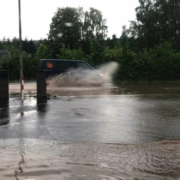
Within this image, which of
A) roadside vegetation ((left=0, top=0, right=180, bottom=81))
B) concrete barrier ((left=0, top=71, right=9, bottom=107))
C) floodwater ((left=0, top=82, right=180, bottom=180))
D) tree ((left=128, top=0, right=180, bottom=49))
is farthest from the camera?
tree ((left=128, top=0, right=180, bottom=49))

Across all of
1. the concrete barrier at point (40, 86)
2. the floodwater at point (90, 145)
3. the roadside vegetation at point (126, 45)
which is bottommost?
the floodwater at point (90, 145)

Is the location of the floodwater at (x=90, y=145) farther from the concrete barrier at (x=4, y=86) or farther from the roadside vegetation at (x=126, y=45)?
the roadside vegetation at (x=126, y=45)

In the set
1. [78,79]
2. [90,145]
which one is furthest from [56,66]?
[90,145]

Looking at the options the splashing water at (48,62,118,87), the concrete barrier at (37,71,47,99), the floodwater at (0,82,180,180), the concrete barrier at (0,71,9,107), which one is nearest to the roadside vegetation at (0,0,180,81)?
the splashing water at (48,62,118,87)

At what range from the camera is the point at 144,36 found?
2205 inches

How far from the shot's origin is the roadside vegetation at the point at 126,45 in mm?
33938

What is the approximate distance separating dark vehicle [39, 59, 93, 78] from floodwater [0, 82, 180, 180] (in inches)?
546

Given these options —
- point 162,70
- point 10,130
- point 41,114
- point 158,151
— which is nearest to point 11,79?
point 162,70

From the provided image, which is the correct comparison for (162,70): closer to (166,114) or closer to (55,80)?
(55,80)

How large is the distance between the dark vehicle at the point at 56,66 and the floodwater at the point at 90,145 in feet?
45.5

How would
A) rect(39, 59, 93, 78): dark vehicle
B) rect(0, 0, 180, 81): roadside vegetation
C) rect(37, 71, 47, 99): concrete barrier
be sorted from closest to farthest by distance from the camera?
rect(37, 71, 47, 99): concrete barrier < rect(39, 59, 93, 78): dark vehicle < rect(0, 0, 180, 81): roadside vegetation

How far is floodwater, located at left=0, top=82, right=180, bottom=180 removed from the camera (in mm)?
4223

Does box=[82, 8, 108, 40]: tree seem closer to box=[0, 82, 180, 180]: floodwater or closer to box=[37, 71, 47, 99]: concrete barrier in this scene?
box=[37, 71, 47, 99]: concrete barrier

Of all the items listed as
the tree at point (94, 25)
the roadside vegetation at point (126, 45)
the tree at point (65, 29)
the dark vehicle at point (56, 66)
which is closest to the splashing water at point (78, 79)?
the dark vehicle at point (56, 66)
